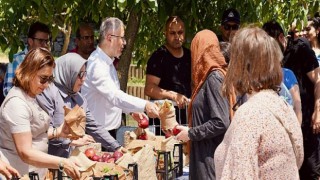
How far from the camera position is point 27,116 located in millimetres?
3943

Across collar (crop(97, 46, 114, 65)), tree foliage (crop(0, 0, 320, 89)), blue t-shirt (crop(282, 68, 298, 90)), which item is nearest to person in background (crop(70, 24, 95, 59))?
tree foliage (crop(0, 0, 320, 89))

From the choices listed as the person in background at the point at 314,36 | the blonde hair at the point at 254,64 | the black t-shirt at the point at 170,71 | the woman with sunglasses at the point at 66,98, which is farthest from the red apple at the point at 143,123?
the person in background at the point at 314,36

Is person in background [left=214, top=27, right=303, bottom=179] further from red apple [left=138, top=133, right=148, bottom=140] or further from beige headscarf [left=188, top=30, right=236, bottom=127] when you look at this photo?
red apple [left=138, top=133, right=148, bottom=140]

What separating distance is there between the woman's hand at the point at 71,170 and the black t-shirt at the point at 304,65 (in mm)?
2841

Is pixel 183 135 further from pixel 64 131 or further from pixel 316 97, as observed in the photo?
pixel 316 97

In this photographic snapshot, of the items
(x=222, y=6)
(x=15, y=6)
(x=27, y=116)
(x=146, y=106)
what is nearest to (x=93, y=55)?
(x=146, y=106)

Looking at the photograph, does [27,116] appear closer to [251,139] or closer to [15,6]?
[251,139]

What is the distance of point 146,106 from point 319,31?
2.24 metres

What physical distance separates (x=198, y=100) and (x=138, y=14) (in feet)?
8.43

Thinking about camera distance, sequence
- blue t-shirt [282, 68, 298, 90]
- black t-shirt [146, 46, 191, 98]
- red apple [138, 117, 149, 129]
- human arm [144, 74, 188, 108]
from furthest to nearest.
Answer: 1. black t-shirt [146, 46, 191, 98]
2. human arm [144, 74, 188, 108]
3. blue t-shirt [282, 68, 298, 90]
4. red apple [138, 117, 149, 129]

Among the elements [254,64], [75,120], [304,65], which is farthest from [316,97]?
[254,64]

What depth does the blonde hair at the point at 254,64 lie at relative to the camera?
3016 mm

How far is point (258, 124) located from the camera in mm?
2912

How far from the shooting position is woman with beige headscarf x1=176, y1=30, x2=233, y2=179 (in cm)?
427
